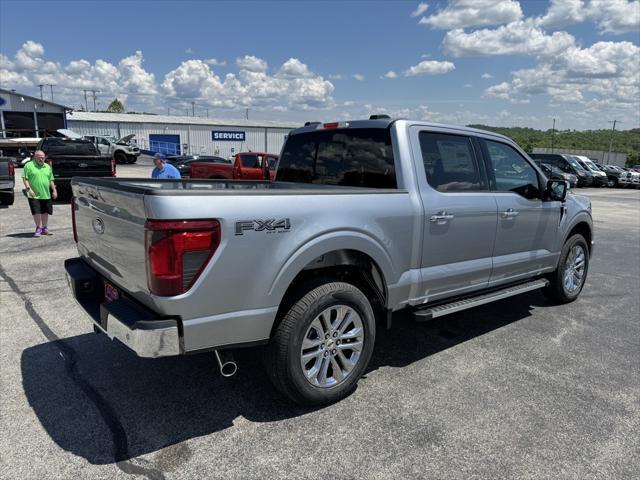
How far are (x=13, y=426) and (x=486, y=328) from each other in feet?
13.4

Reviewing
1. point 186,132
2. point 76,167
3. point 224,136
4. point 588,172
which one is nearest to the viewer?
point 76,167

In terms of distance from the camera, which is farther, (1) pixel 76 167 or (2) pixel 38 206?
(1) pixel 76 167

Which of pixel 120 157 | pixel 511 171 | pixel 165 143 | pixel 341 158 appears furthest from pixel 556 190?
pixel 165 143

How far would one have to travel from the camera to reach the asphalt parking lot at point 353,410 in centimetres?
263

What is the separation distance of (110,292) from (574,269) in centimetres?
514

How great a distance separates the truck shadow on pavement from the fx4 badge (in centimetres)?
125

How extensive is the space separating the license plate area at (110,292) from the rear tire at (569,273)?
463 cm

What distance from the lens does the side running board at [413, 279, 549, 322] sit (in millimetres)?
3713

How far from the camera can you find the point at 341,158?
4.11 meters

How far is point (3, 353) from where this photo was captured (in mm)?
3910

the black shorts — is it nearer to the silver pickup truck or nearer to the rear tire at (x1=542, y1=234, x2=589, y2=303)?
the silver pickup truck

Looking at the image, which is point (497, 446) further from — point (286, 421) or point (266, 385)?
point (266, 385)

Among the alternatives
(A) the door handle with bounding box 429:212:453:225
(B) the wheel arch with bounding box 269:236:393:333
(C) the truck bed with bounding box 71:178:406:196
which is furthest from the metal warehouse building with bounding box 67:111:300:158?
(B) the wheel arch with bounding box 269:236:393:333

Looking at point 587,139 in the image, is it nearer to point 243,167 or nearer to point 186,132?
point 186,132
